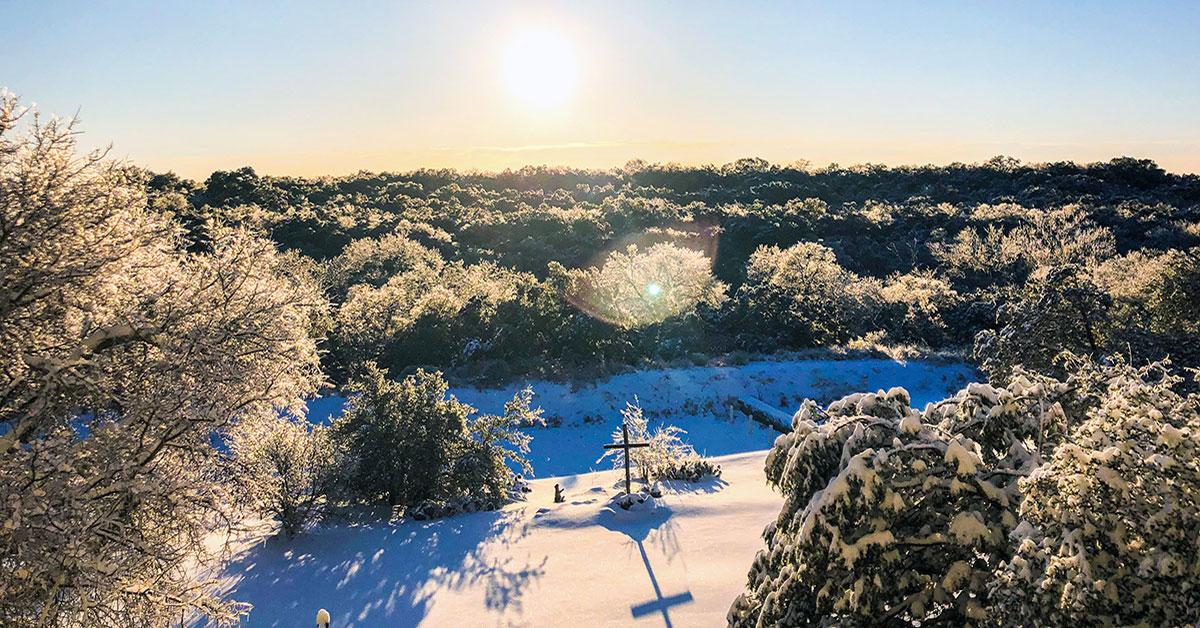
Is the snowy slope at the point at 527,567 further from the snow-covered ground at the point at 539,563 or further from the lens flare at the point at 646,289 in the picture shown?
the lens flare at the point at 646,289

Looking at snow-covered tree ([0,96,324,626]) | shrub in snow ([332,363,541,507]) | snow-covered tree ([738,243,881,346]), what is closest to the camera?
snow-covered tree ([0,96,324,626])

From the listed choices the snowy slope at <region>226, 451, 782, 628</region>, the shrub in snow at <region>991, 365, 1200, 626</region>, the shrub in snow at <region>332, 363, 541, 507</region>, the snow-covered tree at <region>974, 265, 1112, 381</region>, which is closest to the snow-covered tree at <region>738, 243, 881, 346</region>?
the snowy slope at <region>226, 451, 782, 628</region>

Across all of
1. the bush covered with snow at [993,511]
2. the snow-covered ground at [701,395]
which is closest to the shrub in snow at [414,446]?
the snow-covered ground at [701,395]

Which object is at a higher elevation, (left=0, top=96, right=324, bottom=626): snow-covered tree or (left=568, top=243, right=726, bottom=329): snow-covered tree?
(left=0, top=96, right=324, bottom=626): snow-covered tree

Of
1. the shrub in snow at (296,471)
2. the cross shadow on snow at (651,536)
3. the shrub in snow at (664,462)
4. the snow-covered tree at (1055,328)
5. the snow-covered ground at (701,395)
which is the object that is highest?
the snow-covered tree at (1055,328)

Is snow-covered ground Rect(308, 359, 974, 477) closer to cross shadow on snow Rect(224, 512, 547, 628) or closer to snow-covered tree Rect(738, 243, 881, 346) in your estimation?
snow-covered tree Rect(738, 243, 881, 346)

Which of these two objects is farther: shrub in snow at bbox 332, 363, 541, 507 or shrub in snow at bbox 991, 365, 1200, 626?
shrub in snow at bbox 332, 363, 541, 507
